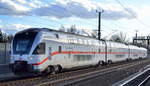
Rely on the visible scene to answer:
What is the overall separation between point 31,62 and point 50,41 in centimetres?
236

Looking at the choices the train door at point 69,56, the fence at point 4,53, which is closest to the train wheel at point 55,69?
the train door at point 69,56

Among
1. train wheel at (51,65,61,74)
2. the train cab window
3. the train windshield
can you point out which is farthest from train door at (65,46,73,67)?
the train windshield

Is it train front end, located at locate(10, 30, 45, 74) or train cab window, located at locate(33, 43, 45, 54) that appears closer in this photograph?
train front end, located at locate(10, 30, 45, 74)

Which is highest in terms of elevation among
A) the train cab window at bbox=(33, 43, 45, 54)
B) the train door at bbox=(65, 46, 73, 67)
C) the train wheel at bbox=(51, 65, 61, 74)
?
the train cab window at bbox=(33, 43, 45, 54)

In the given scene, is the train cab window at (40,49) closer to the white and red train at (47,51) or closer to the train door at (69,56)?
the white and red train at (47,51)

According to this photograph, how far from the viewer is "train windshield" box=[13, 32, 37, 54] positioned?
53.8 feet

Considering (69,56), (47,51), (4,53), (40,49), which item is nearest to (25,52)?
(40,49)

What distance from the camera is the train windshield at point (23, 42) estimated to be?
16406 millimetres

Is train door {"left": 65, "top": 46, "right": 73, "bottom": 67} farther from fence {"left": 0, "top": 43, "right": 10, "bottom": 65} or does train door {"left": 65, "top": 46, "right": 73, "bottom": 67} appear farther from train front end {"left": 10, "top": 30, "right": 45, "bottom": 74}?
fence {"left": 0, "top": 43, "right": 10, "bottom": 65}

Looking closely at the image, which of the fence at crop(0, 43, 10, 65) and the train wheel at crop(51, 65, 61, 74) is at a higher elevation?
the fence at crop(0, 43, 10, 65)

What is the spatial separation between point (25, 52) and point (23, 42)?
0.85m

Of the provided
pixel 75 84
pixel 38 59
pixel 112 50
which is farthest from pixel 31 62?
pixel 112 50

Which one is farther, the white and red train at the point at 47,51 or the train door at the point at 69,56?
the train door at the point at 69,56

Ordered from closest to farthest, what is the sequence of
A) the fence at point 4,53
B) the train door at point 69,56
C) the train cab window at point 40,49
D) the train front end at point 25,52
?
1. the train front end at point 25,52
2. the train cab window at point 40,49
3. the train door at point 69,56
4. the fence at point 4,53
